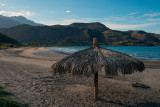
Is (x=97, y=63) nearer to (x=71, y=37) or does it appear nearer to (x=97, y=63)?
(x=97, y=63)

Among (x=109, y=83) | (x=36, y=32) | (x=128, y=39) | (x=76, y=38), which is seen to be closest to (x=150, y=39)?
(x=128, y=39)

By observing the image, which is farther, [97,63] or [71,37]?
[71,37]

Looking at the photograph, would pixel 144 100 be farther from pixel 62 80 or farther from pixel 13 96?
pixel 13 96

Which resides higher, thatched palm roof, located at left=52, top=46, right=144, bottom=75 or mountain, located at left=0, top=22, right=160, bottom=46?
mountain, located at left=0, top=22, right=160, bottom=46

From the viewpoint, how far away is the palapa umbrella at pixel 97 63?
4.40 meters

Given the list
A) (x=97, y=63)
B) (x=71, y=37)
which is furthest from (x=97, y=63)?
(x=71, y=37)

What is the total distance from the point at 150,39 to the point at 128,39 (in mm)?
18179

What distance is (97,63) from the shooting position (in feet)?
14.6

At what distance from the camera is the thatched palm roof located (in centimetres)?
440

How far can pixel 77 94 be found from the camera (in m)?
5.79

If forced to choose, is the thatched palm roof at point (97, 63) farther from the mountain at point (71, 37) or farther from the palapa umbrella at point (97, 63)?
the mountain at point (71, 37)

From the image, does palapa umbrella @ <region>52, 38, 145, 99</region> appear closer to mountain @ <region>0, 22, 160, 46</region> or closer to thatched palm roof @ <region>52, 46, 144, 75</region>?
thatched palm roof @ <region>52, 46, 144, 75</region>

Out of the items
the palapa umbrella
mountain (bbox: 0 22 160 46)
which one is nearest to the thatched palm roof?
the palapa umbrella

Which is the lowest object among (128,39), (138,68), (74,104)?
(74,104)
